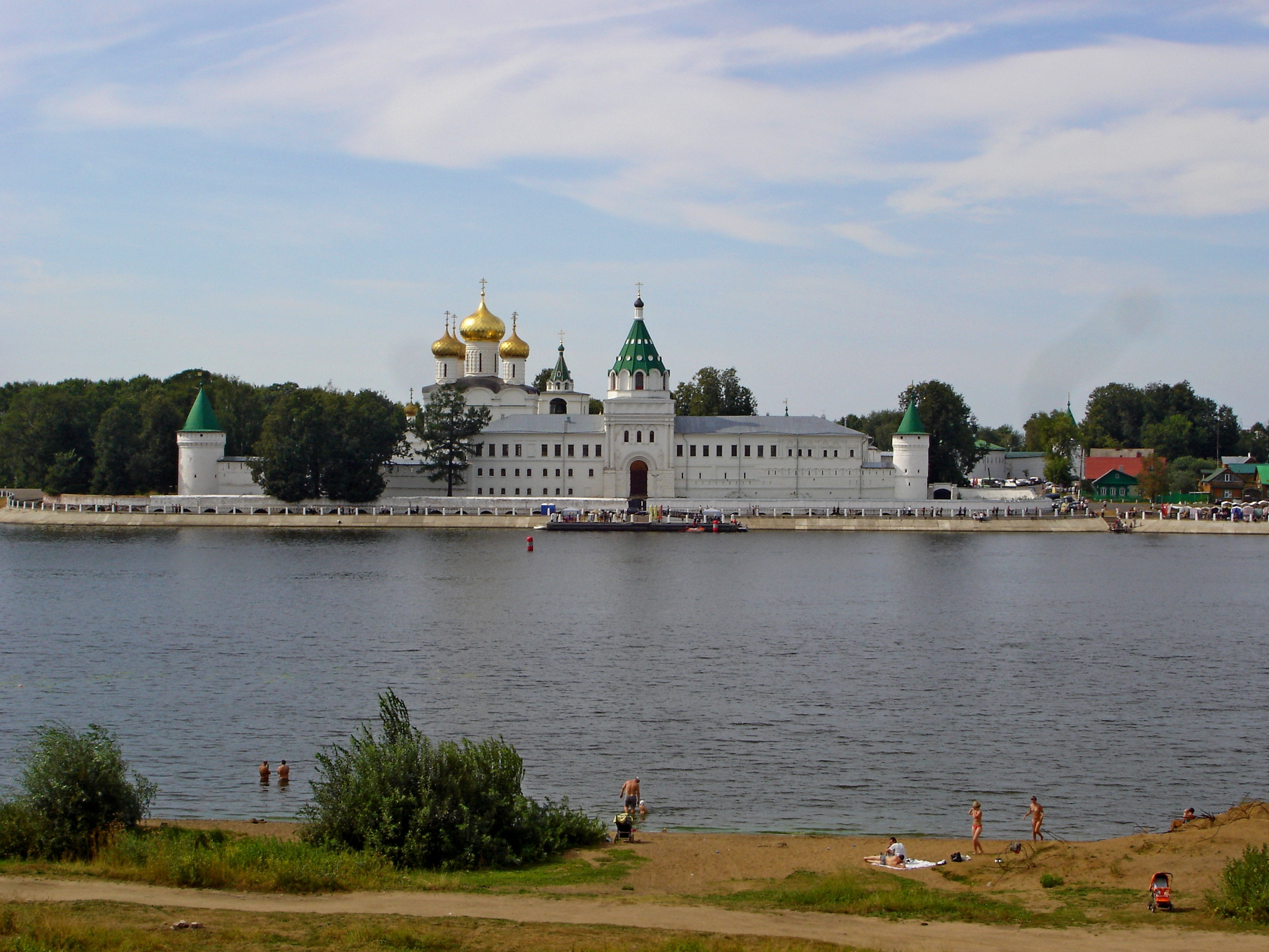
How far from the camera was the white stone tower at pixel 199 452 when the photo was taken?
6612cm

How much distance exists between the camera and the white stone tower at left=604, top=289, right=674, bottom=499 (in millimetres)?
68188

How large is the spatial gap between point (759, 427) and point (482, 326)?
1727 cm

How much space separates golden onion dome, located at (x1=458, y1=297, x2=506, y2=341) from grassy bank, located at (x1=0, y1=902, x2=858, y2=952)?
6589 centimetres

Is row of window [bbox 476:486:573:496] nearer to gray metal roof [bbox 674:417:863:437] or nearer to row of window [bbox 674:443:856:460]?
row of window [bbox 674:443:856:460]

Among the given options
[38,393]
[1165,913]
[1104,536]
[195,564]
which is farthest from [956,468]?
[1165,913]

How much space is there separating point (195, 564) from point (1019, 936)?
1544 inches

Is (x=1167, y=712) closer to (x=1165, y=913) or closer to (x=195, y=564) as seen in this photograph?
(x=1165, y=913)

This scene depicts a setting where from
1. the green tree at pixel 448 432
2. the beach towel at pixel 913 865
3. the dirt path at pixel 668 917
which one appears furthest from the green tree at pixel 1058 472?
the dirt path at pixel 668 917

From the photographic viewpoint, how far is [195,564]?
4553cm

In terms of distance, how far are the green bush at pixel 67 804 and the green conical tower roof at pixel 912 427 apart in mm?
58192

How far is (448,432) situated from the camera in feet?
219

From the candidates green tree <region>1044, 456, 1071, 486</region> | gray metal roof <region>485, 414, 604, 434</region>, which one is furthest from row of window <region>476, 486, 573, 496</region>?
green tree <region>1044, 456, 1071, 486</region>

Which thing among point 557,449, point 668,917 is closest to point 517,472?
point 557,449

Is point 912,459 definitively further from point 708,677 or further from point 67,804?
point 67,804
